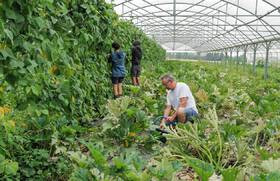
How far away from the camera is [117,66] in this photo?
845 cm

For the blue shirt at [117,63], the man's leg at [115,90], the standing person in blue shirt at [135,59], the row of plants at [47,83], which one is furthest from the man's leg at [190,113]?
the standing person in blue shirt at [135,59]

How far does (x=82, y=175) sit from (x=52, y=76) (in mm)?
1744

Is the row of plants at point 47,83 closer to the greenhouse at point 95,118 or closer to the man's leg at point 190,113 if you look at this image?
the greenhouse at point 95,118

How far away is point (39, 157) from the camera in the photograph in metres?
4.34

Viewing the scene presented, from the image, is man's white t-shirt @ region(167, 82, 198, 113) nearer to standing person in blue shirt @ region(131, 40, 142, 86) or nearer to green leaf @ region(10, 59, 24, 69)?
green leaf @ region(10, 59, 24, 69)

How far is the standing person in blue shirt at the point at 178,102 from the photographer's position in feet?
19.5

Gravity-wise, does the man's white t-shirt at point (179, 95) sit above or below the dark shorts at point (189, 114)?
above

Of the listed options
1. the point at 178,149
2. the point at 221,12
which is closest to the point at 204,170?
the point at 178,149

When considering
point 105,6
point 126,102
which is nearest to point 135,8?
point 105,6

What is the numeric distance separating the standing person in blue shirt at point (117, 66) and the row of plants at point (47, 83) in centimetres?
55

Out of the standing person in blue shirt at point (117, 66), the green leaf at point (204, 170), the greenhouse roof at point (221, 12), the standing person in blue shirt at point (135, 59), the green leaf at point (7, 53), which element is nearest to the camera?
→ the green leaf at point (7, 53)

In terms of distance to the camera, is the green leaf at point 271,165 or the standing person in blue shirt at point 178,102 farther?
the standing person in blue shirt at point 178,102

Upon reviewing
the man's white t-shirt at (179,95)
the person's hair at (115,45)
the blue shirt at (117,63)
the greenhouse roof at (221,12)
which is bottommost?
the man's white t-shirt at (179,95)

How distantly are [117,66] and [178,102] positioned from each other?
2.66 meters
